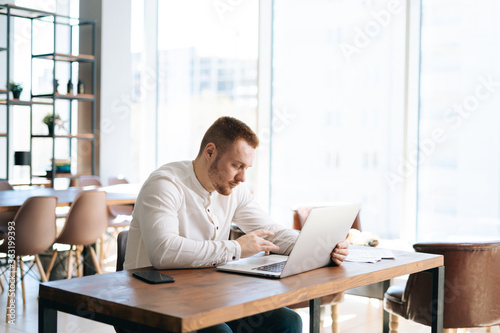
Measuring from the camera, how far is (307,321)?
4.30 meters

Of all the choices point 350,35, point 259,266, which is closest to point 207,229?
point 259,266

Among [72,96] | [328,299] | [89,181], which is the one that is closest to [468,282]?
[328,299]

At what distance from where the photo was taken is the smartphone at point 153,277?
1943mm

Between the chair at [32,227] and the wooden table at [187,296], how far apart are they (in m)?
2.55

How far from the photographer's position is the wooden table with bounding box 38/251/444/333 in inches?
63.5

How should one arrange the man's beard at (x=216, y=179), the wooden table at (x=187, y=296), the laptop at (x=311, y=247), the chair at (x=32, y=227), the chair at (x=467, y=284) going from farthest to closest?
the chair at (x=32, y=227) < the chair at (x=467, y=284) < the man's beard at (x=216, y=179) < the laptop at (x=311, y=247) < the wooden table at (x=187, y=296)

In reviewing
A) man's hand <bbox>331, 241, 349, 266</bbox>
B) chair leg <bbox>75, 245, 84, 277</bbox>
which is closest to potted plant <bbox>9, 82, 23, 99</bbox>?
chair leg <bbox>75, 245, 84, 277</bbox>

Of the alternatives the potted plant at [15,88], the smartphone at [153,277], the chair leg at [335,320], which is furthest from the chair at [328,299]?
the potted plant at [15,88]

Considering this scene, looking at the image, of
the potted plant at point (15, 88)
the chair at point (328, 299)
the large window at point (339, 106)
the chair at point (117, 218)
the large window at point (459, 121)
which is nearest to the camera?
the chair at point (328, 299)

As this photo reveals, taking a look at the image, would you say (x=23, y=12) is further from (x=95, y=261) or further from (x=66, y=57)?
(x=95, y=261)

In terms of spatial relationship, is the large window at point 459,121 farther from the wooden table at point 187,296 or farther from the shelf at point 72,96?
the shelf at point 72,96

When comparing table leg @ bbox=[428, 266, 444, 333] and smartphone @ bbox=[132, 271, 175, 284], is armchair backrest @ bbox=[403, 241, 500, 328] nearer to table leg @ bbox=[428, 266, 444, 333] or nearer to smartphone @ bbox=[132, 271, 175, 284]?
table leg @ bbox=[428, 266, 444, 333]

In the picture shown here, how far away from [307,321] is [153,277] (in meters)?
2.54

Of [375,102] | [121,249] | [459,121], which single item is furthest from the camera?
[375,102]
